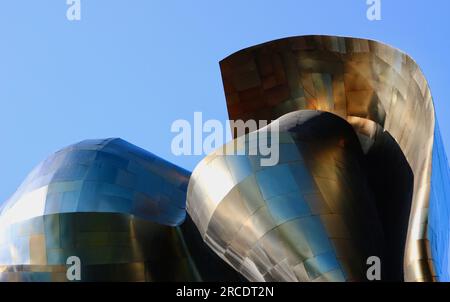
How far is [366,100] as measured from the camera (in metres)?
22.0

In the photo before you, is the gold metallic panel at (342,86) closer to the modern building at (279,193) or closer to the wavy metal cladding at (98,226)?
the modern building at (279,193)

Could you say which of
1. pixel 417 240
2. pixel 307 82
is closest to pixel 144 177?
pixel 307 82

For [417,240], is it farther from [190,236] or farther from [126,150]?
[126,150]

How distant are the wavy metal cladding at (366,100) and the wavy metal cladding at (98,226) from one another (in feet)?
4.91

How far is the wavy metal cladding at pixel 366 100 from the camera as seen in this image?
17.8m

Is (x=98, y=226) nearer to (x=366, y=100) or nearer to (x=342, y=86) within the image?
(x=342, y=86)

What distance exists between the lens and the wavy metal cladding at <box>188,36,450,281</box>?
58.4ft

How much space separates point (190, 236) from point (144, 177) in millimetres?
2569

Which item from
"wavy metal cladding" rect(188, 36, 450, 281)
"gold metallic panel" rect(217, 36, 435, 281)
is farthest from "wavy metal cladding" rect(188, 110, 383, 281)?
"gold metallic panel" rect(217, 36, 435, 281)

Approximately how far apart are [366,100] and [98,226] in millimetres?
6110

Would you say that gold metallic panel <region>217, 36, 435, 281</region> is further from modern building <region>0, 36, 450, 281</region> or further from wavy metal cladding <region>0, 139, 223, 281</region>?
wavy metal cladding <region>0, 139, 223, 281</region>

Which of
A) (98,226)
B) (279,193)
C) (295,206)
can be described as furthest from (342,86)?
(98,226)

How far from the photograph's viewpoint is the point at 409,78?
20.6 metres

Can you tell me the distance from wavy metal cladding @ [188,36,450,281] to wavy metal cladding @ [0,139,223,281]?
1.50 m
